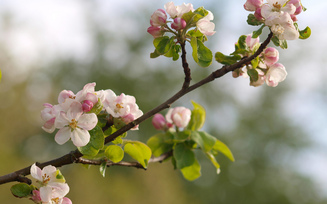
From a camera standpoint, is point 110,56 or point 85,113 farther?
point 110,56

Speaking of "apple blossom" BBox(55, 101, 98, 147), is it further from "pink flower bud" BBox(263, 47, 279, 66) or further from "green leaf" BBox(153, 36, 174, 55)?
"pink flower bud" BBox(263, 47, 279, 66)

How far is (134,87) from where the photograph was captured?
1805 centimetres

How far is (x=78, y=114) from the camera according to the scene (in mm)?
1043

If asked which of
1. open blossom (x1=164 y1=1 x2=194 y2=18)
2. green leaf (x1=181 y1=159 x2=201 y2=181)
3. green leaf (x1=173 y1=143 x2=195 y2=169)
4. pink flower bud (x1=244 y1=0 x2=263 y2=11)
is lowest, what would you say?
green leaf (x1=181 y1=159 x2=201 y2=181)

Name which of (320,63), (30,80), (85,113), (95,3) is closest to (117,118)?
(85,113)

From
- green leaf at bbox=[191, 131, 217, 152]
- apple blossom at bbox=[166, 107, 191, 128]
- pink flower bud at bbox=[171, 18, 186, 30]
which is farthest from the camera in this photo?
apple blossom at bbox=[166, 107, 191, 128]

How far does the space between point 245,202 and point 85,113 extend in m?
16.9

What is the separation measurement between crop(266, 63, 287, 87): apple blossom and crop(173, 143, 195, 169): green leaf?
548mm

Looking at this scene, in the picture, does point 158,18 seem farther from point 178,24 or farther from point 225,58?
point 225,58

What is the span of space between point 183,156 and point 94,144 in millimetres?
663

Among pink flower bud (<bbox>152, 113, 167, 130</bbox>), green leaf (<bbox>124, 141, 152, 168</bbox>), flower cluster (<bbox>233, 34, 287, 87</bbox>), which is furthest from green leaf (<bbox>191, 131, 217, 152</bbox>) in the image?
flower cluster (<bbox>233, 34, 287, 87</bbox>)

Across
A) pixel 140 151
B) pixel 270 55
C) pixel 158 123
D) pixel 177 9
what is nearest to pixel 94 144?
pixel 140 151

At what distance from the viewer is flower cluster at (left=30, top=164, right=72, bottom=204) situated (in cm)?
102

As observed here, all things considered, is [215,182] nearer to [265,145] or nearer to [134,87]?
[265,145]
